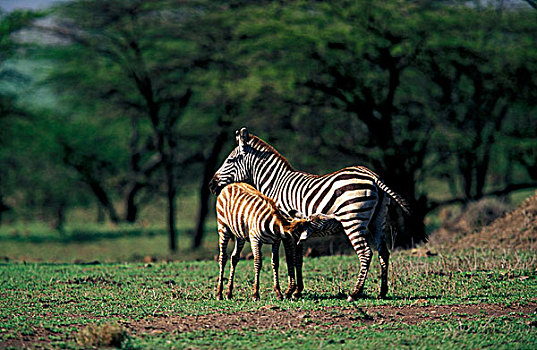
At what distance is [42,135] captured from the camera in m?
35.2

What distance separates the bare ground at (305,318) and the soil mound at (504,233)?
21.2 feet

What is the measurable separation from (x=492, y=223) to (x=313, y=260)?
16.1 feet

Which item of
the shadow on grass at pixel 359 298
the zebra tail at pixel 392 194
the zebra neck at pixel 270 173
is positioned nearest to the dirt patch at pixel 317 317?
the shadow on grass at pixel 359 298

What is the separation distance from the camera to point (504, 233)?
1669 centimetres

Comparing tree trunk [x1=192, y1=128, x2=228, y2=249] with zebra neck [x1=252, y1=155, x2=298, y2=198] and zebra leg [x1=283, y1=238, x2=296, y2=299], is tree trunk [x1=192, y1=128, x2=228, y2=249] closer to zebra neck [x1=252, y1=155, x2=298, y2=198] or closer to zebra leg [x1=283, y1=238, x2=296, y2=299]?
zebra neck [x1=252, y1=155, x2=298, y2=198]

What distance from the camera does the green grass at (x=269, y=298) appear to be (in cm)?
812

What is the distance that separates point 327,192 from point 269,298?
1794 millimetres

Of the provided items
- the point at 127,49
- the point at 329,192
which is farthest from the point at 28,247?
the point at 329,192

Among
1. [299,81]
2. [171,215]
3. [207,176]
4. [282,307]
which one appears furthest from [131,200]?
[282,307]

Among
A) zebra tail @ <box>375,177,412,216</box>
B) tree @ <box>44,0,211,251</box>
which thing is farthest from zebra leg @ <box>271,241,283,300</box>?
tree @ <box>44,0,211,251</box>

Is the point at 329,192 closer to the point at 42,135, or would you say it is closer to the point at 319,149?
the point at 319,149

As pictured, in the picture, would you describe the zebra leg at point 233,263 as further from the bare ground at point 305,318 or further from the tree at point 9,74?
the tree at point 9,74

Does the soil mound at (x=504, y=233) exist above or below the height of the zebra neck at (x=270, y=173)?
below

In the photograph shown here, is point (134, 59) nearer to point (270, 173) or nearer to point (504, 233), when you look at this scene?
point (504, 233)
